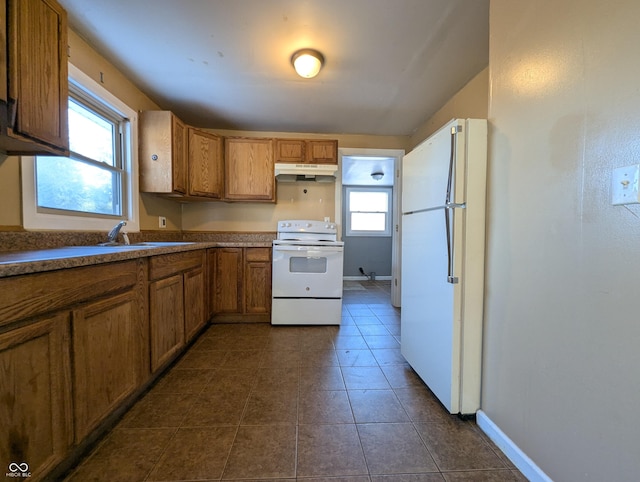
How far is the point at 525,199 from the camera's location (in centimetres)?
110

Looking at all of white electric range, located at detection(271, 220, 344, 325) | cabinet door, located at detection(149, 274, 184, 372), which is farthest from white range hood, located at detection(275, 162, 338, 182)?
cabinet door, located at detection(149, 274, 184, 372)

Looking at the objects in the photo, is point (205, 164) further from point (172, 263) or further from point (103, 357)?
point (103, 357)

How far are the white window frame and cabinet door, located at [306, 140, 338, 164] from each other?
1.72m

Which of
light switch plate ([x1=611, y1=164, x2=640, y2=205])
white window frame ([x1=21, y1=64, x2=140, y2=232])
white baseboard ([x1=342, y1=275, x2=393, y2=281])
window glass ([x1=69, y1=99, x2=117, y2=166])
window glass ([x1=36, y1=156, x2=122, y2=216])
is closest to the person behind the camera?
light switch plate ([x1=611, y1=164, x2=640, y2=205])

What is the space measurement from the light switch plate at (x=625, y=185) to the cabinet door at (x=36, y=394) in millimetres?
1878

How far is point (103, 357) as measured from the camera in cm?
118

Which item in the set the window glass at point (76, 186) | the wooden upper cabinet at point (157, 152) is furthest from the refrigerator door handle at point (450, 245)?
the wooden upper cabinet at point (157, 152)

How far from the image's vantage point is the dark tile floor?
107 centimetres

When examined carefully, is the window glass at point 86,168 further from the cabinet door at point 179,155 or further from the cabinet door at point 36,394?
the cabinet door at point 36,394

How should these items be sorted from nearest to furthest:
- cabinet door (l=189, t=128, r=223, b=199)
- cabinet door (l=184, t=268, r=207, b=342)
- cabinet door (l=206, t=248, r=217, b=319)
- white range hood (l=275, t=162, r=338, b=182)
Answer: cabinet door (l=184, t=268, r=207, b=342) → cabinet door (l=206, t=248, r=217, b=319) → cabinet door (l=189, t=128, r=223, b=199) → white range hood (l=275, t=162, r=338, b=182)

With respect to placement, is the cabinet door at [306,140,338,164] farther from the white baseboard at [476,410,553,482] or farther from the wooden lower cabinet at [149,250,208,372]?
the white baseboard at [476,410,553,482]

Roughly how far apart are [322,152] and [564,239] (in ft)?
8.33

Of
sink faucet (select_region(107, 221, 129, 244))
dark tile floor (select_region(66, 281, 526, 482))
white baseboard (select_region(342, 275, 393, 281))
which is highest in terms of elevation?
sink faucet (select_region(107, 221, 129, 244))

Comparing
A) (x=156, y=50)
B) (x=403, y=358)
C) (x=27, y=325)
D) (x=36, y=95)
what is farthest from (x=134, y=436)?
(x=156, y=50)
